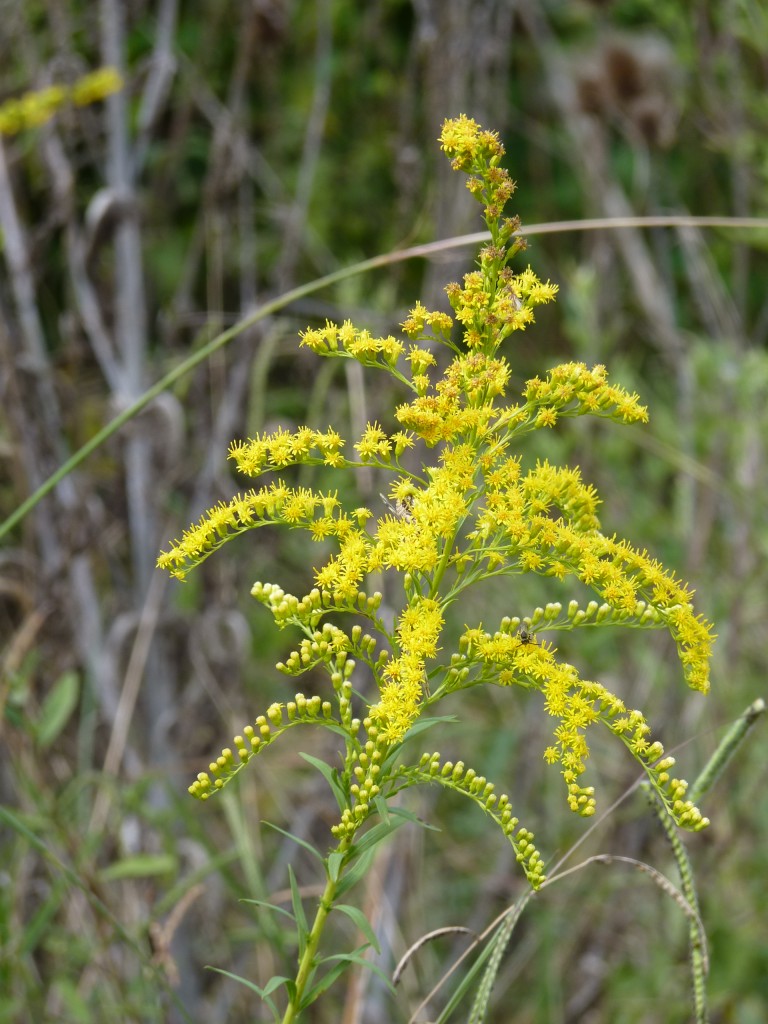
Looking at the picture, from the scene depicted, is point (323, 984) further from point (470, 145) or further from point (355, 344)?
point (470, 145)

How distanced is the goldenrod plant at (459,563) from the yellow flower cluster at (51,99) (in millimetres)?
2315

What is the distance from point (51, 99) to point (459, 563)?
2.55 metres

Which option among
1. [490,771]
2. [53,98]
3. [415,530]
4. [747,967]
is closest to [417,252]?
[415,530]

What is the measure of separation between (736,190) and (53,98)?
2.08 metres

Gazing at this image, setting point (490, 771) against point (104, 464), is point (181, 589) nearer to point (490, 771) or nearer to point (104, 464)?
point (104, 464)

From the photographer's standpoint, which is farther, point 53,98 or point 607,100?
point 607,100

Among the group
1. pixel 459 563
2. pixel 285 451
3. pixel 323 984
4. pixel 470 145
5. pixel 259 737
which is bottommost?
pixel 323 984

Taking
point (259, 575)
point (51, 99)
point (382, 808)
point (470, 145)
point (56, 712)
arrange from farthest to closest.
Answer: point (259, 575) → point (51, 99) → point (56, 712) → point (470, 145) → point (382, 808)

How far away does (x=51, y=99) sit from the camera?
326cm

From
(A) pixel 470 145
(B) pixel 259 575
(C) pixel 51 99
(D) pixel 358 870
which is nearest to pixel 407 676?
(D) pixel 358 870

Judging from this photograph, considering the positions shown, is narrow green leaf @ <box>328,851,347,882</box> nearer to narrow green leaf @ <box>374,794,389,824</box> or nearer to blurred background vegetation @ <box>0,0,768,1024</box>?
narrow green leaf @ <box>374,794,389,824</box>

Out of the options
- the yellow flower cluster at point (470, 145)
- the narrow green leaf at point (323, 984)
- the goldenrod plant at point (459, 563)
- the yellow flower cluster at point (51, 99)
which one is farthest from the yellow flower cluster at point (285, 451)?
the yellow flower cluster at point (51, 99)

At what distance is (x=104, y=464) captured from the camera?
3.78 metres

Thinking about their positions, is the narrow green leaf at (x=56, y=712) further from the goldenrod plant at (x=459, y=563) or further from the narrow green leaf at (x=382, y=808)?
the narrow green leaf at (x=382, y=808)
